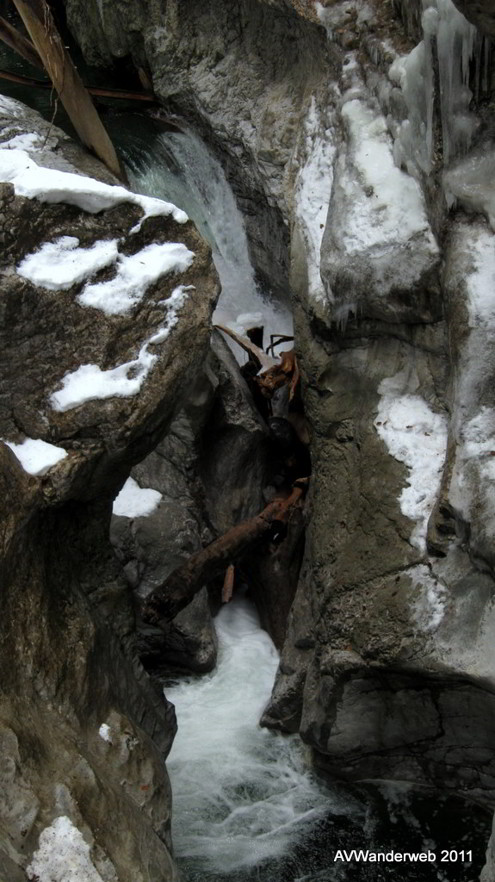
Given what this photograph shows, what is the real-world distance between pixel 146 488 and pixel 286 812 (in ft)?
7.57

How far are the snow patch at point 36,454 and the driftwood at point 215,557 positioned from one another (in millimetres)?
1904

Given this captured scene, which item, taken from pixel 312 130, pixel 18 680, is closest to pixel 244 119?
pixel 312 130

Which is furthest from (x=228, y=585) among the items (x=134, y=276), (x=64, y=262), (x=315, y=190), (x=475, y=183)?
(x=475, y=183)

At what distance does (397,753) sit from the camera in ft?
17.4

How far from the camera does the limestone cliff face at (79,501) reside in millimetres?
3520

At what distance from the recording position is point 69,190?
4473mm

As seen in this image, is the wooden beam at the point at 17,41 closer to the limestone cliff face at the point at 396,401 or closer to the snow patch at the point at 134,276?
the limestone cliff face at the point at 396,401

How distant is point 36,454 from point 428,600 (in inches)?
80.3

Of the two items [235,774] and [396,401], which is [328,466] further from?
[235,774]

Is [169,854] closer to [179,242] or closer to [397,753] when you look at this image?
[397,753]

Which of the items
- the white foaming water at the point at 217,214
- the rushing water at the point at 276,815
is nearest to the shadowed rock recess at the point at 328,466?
the rushing water at the point at 276,815

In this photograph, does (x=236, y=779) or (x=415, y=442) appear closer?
(x=415, y=442)

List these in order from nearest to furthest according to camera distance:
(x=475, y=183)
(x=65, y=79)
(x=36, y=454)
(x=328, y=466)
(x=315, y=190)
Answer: (x=36, y=454) < (x=475, y=183) < (x=328, y=466) < (x=315, y=190) < (x=65, y=79)

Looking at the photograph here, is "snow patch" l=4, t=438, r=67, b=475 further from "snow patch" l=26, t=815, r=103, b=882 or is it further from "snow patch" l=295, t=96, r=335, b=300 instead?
"snow patch" l=295, t=96, r=335, b=300
